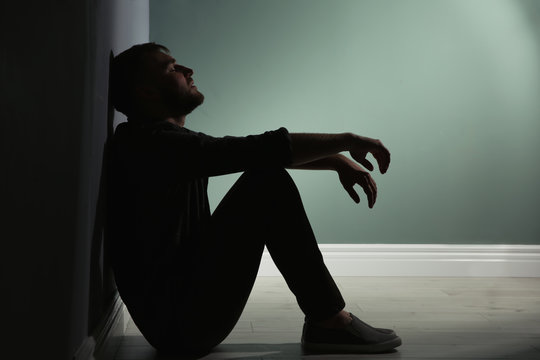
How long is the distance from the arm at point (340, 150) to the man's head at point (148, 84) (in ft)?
1.21

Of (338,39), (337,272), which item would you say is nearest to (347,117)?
(338,39)

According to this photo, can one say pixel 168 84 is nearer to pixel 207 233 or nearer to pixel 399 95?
pixel 207 233

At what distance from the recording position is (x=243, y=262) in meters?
1.42

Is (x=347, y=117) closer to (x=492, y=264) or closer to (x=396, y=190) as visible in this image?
(x=396, y=190)

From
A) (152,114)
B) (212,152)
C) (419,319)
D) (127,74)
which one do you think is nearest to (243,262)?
(212,152)

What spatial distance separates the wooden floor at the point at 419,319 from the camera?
158cm

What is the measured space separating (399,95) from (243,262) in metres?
1.97

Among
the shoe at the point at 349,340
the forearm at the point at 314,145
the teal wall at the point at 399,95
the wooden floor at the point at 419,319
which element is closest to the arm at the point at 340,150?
the forearm at the point at 314,145

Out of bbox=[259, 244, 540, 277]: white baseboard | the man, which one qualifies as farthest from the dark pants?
bbox=[259, 244, 540, 277]: white baseboard

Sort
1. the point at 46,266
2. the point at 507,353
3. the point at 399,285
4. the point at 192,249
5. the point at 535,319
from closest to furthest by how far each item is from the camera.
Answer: the point at 46,266 → the point at 192,249 → the point at 507,353 → the point at 535,319 → the point at 399,285

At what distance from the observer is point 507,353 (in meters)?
1.56

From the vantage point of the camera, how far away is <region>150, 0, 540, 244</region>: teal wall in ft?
10.2

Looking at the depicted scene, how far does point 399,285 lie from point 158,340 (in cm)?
159

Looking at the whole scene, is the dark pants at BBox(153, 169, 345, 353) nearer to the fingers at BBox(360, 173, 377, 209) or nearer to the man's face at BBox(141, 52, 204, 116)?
the fingers at BBox(360, 173, 377, 209)
